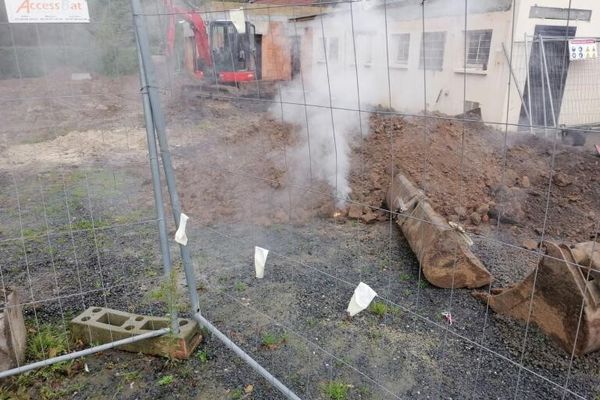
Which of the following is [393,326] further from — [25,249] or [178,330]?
[25,249]

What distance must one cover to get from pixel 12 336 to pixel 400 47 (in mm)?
11372

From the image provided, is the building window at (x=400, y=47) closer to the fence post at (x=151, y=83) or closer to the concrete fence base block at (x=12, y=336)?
the fence post at (x=151, y=83)

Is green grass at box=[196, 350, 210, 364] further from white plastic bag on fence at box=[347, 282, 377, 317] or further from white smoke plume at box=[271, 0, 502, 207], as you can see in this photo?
white smoke plume at box=[271, 0, 502, 207]

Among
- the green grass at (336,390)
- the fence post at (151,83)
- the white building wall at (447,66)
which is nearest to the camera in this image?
the fence post at (151,83)

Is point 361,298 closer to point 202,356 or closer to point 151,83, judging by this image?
point 202,356

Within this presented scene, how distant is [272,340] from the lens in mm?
3160

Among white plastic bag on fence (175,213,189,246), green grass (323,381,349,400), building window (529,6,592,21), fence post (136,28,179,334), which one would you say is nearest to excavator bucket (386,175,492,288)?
green grass (323,381,349,400)

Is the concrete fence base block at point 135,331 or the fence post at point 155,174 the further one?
the concrete fence base block at point 135,331

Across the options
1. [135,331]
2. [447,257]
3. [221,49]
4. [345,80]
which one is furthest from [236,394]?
[221,49]

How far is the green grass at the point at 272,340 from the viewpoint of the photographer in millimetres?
3119

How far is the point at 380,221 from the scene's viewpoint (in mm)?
5367

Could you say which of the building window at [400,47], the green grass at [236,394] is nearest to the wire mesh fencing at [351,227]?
the green grass at [236,394]

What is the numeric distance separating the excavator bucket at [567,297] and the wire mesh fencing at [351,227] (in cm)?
1

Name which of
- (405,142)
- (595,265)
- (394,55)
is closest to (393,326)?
(595,265)
